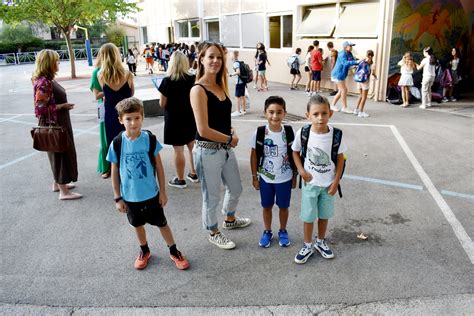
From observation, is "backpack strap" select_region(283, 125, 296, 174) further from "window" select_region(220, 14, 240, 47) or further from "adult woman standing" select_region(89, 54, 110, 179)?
"window" select_region(220, 14, 240, 47)

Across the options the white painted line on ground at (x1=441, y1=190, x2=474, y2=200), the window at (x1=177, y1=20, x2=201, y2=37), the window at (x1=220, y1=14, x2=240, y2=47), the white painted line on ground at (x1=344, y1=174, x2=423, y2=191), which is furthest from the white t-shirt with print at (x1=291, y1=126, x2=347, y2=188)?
the window at (x1=177, y1=20, x2=201, y2=37)

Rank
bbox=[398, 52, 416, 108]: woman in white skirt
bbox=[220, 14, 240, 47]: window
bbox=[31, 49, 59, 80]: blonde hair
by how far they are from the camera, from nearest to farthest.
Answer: bbox=[31, 49, 59, 80]: blonde hair, bbox=[398, 52, 416, 108]: woman in white skirt, bbox=[220, 14, 240, 47]: window

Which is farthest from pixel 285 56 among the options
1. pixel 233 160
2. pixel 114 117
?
pixel 233 160

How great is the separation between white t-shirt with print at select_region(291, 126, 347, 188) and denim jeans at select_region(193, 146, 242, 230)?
63 centimetres

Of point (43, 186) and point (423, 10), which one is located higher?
point (423, 10)

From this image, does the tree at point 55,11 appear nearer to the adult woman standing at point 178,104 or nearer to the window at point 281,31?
the window at point 281,31

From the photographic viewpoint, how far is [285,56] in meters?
15.7

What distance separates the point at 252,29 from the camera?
56.5 feet

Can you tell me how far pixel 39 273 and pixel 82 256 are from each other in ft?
1.31

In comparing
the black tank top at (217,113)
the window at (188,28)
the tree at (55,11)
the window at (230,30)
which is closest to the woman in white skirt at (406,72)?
the black tank top at (217,113)

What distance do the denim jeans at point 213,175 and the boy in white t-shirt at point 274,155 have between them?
0.71 ft

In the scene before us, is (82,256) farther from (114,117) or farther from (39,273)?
(114,117)

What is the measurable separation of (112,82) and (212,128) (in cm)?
236

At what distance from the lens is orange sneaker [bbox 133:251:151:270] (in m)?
3.56
